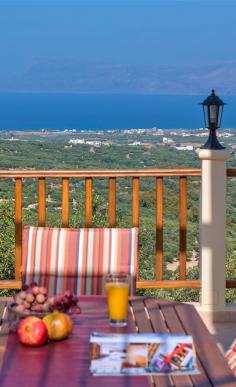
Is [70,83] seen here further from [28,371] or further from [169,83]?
[28,371]

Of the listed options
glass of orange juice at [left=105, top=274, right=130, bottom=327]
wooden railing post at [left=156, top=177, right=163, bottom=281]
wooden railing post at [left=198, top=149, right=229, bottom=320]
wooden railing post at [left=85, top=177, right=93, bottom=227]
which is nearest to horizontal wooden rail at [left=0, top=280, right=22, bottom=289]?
wooden railing post at [left=85, top=177, right=93, bottom=227]

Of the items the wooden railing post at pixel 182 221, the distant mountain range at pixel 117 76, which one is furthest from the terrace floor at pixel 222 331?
the distant mountain range at pixel 117 76

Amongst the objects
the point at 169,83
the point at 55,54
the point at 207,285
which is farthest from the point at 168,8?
the point at 207,285

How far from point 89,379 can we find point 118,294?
1.76 feet

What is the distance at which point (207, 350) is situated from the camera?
2287 mm

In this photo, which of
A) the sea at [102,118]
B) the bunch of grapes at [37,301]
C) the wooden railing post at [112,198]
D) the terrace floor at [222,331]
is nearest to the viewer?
the bunch of grapes at [37,301]

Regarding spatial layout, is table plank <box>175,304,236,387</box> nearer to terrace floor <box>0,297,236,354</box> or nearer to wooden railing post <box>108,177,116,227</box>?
terrace floor <box>0,297,236,354</box>

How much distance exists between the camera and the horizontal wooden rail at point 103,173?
481cm

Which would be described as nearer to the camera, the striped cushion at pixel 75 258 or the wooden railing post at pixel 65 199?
the striped cushion at pixel 75 258

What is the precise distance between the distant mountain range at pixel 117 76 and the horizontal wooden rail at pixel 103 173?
52.4m

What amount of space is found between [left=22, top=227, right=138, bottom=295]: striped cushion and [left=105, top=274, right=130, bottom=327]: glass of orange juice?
744mm

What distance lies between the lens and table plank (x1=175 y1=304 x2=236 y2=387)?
2.04 m

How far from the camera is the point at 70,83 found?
87.7 metres

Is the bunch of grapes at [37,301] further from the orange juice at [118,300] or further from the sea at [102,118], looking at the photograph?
the sea at [102,118]
